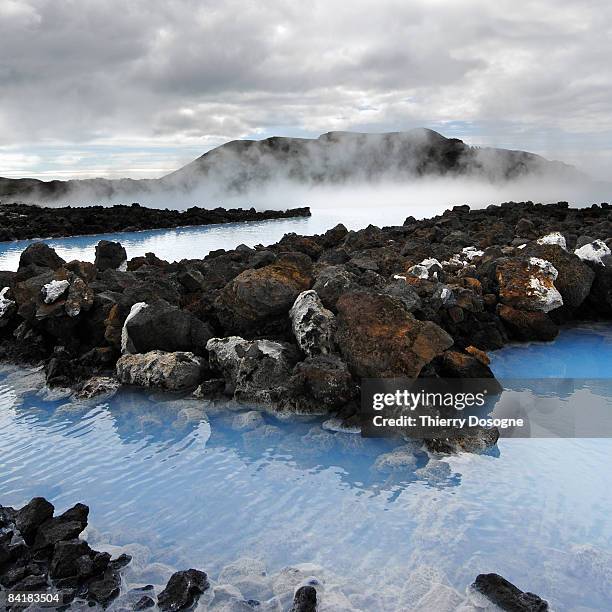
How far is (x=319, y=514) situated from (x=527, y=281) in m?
7.38

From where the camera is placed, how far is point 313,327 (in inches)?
344

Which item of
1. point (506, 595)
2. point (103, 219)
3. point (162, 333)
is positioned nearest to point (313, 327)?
point (162, 333)

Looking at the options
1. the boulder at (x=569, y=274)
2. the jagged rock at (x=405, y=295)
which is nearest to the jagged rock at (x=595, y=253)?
the boulder at (x=569, y=274)

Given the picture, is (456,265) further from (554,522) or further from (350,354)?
(554,522)

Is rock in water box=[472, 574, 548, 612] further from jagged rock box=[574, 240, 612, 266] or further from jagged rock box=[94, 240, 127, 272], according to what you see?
jagged rock box=[94, 240, 127, 272]

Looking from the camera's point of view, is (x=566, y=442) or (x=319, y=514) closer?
(x=319, y=514)

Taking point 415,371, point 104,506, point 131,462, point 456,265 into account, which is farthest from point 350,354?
point 456,265

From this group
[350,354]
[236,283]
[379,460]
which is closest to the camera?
[379,460]

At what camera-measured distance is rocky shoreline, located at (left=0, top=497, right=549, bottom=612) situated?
437 cm

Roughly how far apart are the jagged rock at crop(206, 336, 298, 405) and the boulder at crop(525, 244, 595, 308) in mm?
6145

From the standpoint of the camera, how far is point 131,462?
22.4 ft

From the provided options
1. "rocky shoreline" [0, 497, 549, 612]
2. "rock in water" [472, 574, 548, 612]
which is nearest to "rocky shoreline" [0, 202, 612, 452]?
"rock in water" [472, 574, 548, 612]

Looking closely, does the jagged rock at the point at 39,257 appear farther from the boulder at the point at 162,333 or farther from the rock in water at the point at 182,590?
the rock in water at the point at 182,590

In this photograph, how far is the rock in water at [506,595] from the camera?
423 centimetres
